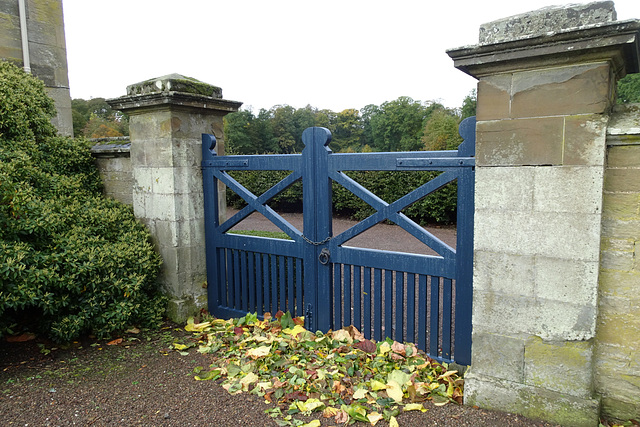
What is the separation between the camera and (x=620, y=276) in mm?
2588

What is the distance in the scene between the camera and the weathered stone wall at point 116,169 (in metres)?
4.91

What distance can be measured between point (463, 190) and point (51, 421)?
119 inches

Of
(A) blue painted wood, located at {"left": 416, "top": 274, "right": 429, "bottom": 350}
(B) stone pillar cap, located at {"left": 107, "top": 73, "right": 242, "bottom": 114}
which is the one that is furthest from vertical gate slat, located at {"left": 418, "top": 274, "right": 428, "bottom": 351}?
(B) stone pillar cap, located at {"left": 107, "top": 73, "right": 242, "bottom": 114}

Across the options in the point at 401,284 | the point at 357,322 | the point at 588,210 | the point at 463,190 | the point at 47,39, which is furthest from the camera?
the point at 47,39

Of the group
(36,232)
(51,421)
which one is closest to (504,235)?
(51,421)

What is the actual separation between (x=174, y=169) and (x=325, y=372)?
7.81ft

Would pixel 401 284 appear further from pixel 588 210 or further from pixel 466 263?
pixel 588 210

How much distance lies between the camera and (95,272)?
390cm

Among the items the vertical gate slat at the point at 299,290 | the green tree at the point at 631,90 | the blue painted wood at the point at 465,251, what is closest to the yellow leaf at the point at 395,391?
the blue painted wood at the point at 465,251

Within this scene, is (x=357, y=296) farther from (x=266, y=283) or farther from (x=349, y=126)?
(x=349, y=126)

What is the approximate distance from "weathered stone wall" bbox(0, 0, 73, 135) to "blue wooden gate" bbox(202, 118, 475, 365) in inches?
186

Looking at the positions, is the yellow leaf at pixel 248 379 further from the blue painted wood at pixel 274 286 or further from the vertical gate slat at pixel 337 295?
the blue painted wood at pixel 274 286

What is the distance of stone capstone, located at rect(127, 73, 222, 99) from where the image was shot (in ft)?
14.0

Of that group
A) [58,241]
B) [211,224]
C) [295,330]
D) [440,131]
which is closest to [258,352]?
[295,330]
